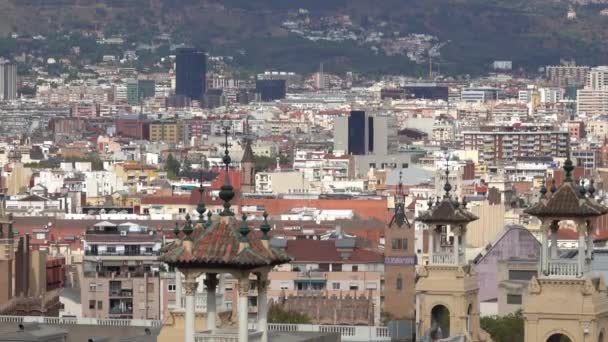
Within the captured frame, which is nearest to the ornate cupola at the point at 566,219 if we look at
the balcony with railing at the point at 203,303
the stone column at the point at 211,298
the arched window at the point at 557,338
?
the arched window at the point at 557,338

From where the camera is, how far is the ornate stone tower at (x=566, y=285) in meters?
29.8

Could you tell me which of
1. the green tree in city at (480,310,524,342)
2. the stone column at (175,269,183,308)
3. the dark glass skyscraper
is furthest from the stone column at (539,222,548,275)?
the dark glass skyscraper

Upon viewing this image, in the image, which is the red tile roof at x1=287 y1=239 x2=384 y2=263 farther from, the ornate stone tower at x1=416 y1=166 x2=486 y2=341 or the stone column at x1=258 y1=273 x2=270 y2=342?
the stone column at x1=258 y1=273 x2=270 y2=342

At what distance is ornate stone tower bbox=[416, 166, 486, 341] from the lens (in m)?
36.5

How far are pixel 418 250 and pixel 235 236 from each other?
47.6 m

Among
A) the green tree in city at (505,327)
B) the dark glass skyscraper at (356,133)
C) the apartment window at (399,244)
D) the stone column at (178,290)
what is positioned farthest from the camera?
the dark glass skyscraper at (356,133)

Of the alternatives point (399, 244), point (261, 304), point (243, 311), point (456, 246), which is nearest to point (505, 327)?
point (456, 246)

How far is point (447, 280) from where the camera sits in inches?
1463

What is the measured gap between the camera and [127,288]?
209 feet

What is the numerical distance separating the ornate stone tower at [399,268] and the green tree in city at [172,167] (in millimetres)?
85099

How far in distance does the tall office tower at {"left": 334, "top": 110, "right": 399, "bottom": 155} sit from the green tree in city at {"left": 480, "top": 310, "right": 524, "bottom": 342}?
13741 cm

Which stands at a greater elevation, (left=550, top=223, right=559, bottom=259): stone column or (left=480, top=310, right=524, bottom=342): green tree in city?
(left=550, top=223, right=559, bottom=259): stone column

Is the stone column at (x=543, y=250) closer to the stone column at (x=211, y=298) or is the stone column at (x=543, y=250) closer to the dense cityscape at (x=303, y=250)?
the dense cityscape at (x=303, y=250)

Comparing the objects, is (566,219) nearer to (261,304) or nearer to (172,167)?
(261,304)
